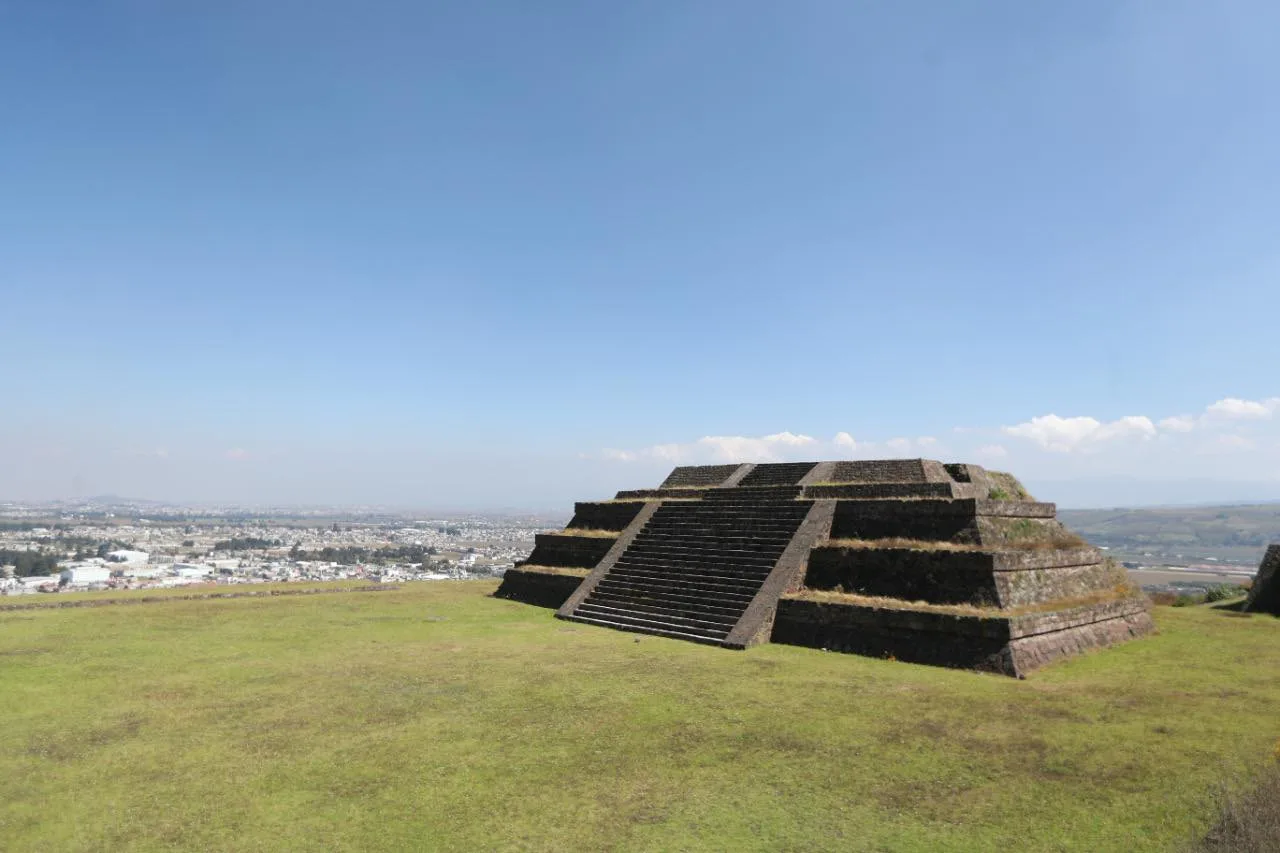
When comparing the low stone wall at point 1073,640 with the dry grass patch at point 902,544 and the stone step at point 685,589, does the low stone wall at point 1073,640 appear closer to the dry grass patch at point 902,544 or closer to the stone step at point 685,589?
the dry grass patch at point 902,544

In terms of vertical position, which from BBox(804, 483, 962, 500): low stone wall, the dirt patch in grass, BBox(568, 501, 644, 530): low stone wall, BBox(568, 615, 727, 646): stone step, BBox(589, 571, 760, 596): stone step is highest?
BBox(804, 483, 962, 500): low stone wall

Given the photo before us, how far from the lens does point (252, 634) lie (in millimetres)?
15695

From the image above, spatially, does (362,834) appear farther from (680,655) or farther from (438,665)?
(680,655)

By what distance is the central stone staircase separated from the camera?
16484mm

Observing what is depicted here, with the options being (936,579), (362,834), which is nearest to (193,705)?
(362,834)

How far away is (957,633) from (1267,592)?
1377 cm

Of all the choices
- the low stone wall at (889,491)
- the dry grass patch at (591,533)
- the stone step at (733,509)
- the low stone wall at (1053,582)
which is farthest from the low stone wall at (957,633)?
the dry grass patch at (591,533)

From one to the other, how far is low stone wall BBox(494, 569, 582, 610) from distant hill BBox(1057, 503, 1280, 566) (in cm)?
11867

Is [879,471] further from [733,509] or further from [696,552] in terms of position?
[696,552]

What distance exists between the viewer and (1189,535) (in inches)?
6152

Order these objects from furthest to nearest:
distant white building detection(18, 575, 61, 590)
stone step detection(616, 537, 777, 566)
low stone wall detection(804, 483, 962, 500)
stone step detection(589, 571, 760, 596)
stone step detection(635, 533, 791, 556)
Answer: distant white building detection(18, 575, 61, 590)
low stone wall detection(804, 483, 962, 500)
stone step detection(635, 533, 791, 556)
stone step detection(616, 537, 777, 566)
stone step detection(589, 571, 760, 596)

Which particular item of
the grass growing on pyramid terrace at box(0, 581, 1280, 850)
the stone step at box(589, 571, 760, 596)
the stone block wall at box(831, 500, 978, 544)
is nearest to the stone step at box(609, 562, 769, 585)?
the stone step at box(589, 571, 760, 596)

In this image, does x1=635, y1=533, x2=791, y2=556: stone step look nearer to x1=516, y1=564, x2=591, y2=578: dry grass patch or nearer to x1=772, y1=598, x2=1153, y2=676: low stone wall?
x1=516, y1=564, x2=591, y2=578: dry grass patch

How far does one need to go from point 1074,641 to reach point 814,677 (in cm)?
632
